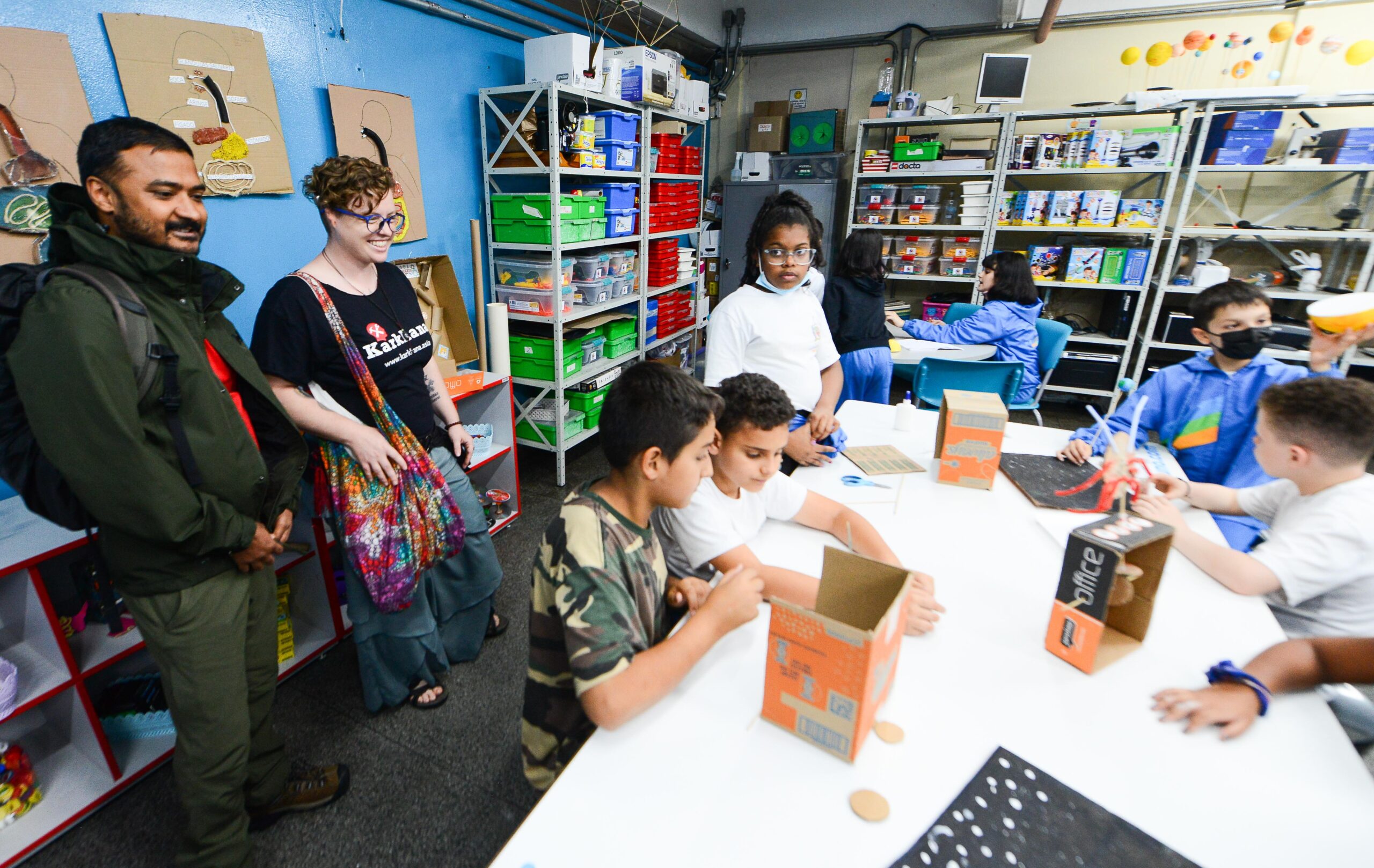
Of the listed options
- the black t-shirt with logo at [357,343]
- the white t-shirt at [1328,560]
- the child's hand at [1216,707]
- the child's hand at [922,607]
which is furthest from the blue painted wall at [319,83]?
the white t-shirt at [1328,560]

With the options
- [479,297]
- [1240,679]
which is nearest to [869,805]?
[1240,679]

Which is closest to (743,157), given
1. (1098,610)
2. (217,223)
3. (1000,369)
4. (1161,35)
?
(1161,35)

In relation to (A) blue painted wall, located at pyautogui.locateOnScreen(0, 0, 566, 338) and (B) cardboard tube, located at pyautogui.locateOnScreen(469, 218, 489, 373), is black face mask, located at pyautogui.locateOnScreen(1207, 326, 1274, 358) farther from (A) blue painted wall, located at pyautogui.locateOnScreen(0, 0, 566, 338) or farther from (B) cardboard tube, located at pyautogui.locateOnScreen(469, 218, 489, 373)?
(A) blue painted wall, located at pyautogui.locateOnScreen(0, 0, 566, 338)

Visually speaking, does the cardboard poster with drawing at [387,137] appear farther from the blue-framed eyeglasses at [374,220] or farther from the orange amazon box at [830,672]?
the orange amazon box at [830,672]

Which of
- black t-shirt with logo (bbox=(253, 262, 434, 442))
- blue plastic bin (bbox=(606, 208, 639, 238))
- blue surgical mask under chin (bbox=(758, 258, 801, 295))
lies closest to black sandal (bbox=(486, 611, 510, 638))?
black t-shirt with logo (bbox=(253, 262, 434, 442))

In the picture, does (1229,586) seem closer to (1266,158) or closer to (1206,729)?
(1206,729)

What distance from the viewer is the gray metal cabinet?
17.3 ft

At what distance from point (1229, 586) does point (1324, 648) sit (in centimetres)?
29

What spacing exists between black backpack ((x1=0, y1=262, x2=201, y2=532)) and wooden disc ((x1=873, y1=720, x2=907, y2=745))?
1303 mm

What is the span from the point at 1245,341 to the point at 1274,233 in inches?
128

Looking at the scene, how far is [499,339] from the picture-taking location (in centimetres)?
293

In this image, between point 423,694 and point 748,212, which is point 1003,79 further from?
point 423,694

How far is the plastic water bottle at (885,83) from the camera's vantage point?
4770 mm

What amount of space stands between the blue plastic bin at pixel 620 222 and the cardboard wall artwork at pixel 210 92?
5.03 feet
